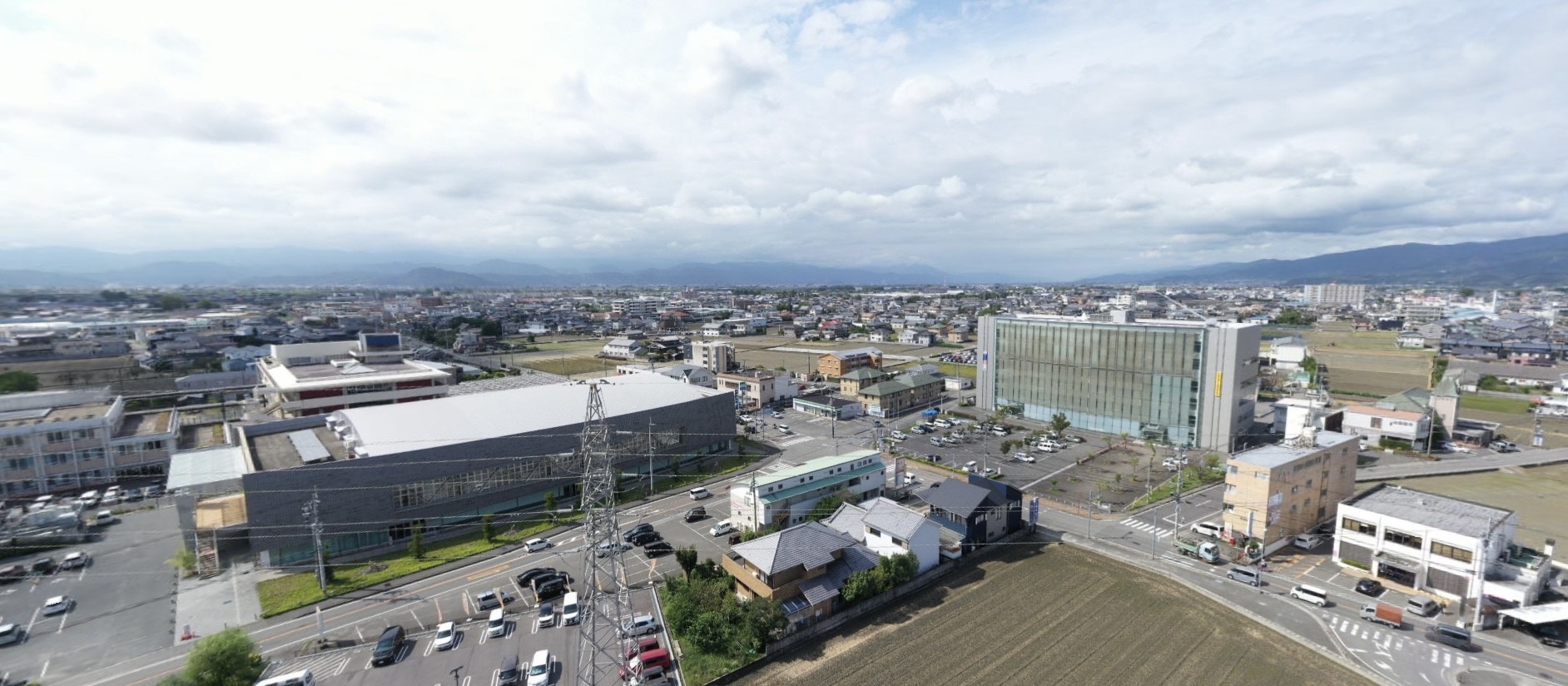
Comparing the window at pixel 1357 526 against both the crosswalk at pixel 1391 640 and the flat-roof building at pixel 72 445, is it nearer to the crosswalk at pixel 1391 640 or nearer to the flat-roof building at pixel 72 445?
the crosswalk at pixel 1391 640

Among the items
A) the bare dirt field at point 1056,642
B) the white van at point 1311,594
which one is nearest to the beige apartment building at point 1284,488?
the white van at point 1311,594

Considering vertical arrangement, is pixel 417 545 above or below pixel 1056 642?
above

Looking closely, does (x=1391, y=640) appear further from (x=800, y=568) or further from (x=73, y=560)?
(x=73, y=560)

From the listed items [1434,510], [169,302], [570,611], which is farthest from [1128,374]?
[169,302]

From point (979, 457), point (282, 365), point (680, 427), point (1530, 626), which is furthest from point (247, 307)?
point (1530, 626)

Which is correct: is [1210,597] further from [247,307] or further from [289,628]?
[247,307]
